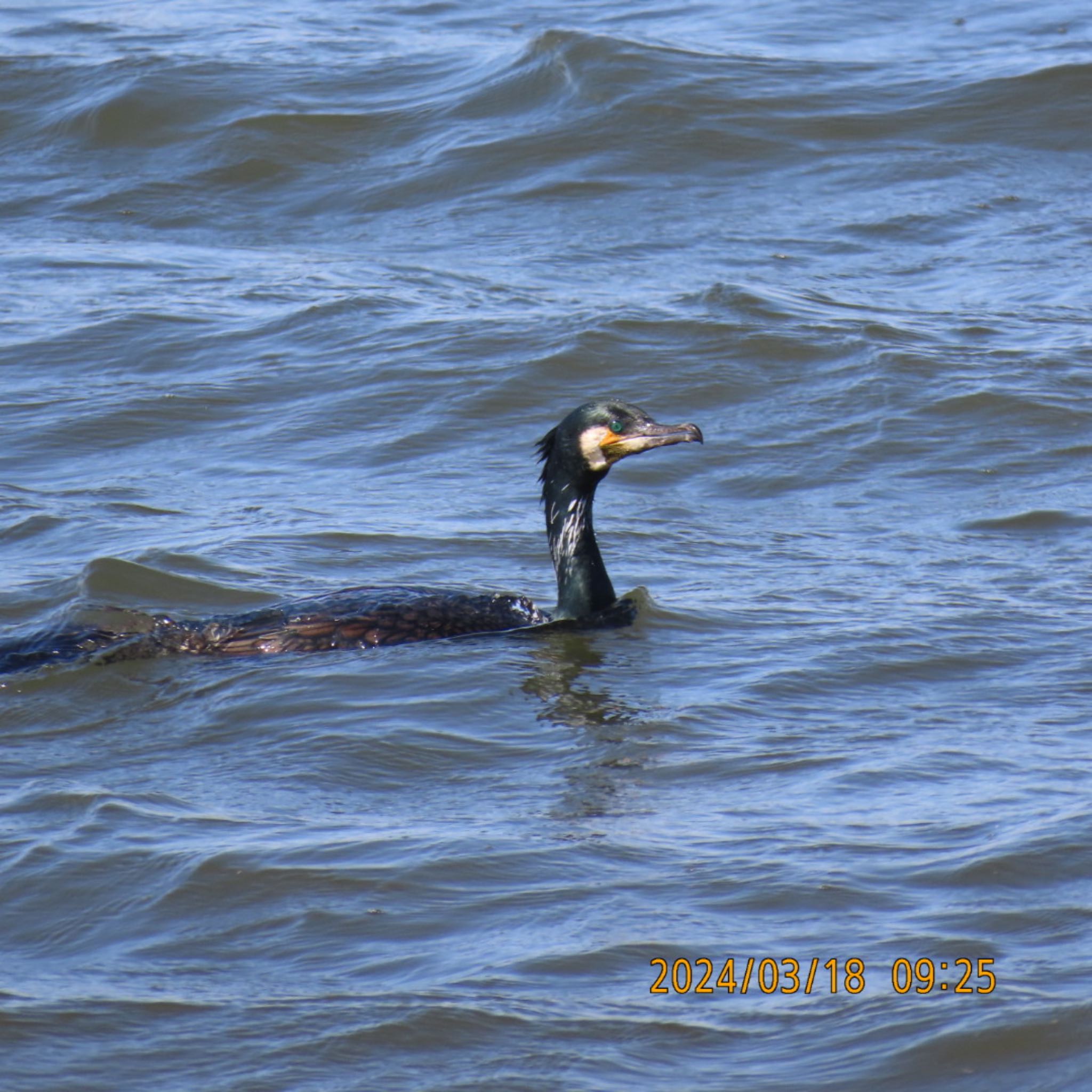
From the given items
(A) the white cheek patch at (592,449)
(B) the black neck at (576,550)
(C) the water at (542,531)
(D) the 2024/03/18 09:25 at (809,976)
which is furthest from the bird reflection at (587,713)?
(D) the 2024/03/18 09:25 at (809,976)

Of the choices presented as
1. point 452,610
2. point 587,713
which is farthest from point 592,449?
point 587,713

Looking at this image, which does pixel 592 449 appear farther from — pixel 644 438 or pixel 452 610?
pixel 452 610

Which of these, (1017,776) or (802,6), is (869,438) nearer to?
(1017,776)

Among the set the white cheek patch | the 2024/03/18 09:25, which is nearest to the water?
the 2024/03/18 09:25

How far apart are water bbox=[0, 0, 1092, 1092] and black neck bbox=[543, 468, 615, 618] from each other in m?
0.26

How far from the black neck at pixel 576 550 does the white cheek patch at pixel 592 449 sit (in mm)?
63

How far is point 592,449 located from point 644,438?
0.25 m

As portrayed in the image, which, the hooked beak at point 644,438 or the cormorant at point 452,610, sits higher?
the hooked beak at point 644,438

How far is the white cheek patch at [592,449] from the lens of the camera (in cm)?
814

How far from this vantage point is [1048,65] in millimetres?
15508

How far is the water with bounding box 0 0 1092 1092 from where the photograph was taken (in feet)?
16.0

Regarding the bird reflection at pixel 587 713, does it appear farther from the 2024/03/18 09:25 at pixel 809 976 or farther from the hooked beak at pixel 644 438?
the 2024/03/18 09:25 at pixel 809 976

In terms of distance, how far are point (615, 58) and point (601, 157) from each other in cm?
172

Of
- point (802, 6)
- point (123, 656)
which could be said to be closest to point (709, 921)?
point (123, 656)
